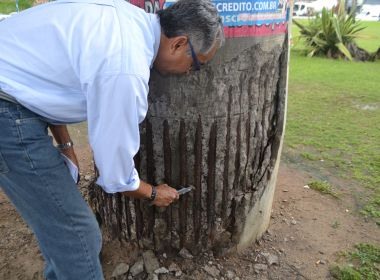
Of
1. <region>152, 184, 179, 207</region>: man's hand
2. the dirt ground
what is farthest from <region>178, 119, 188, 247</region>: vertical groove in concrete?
the dirt ground

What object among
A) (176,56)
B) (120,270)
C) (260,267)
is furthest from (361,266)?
(176,56)

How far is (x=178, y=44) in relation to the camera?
5.74 feet

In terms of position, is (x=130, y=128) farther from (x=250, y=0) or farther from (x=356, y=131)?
(x=356, y=131)

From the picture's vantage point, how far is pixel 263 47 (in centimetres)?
222

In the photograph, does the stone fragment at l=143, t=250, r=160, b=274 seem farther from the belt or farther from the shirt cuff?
the belt

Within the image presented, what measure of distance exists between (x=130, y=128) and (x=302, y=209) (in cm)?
200

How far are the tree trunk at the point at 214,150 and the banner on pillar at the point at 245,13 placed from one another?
0.05m

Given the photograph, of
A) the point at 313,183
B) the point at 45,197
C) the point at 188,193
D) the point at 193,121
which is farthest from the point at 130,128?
the point at 313,183

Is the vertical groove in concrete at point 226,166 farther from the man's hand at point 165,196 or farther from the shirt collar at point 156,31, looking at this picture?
the shirt collar at point 156,31

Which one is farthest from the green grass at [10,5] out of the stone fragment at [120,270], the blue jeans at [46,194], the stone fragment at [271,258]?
the blue jeans at [46,194]

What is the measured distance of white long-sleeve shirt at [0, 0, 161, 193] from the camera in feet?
5.02

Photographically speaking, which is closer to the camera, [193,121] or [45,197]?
[45,197]

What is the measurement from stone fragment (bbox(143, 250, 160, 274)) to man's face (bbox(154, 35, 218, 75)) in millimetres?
A: 1222

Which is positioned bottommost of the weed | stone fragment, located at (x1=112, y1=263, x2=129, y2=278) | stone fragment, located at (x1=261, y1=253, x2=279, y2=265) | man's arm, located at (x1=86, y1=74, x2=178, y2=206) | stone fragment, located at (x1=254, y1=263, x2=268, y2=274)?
stone fragment, located at (x1=254, y1=263, x2=268, y2=274)
